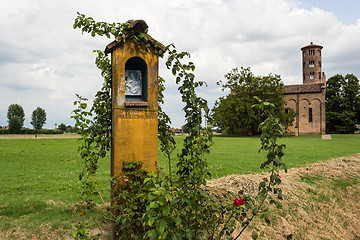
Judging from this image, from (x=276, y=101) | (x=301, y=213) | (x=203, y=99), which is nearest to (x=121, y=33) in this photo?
(x=203, y=99)

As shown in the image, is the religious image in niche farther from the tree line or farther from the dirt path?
the tree line

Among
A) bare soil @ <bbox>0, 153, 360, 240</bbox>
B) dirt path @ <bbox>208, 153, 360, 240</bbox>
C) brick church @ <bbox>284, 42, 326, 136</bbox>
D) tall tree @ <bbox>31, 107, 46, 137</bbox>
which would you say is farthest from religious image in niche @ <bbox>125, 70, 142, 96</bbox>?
tall tree @ <bbox>31, 107, 46, 137</bbox>

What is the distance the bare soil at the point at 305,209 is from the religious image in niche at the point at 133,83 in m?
2.42

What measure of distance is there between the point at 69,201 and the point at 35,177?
3.83 m

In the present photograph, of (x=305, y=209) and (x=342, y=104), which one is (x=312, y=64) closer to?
(x=342, y=104)

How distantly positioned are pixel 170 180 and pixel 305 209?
407 centimetres

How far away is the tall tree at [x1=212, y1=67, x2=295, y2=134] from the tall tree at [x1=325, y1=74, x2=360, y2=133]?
15765 millimetres

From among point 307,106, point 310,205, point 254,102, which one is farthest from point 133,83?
point 307,106

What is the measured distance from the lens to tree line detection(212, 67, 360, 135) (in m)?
44.4

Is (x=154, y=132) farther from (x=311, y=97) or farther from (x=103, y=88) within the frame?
(x=311, y=97)

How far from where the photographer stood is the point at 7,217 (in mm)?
4785

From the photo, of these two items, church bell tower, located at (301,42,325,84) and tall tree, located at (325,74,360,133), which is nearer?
tall tree, located at (325,74,360,133)

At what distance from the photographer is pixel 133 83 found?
4.04 m

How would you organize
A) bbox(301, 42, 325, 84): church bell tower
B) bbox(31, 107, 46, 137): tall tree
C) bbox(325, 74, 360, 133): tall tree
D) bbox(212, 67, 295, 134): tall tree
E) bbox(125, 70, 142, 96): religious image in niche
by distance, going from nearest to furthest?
1. bbox(125, 70, 142, 96): religious image in niche
2. bbox(212, 67, 295, 134): tall tree
3. bbox(325, 74, 360, 133): tall tree
4. bbox(301, 42, 325, 84): church bell tower
5. bbox(31, 107, 46, 137): tall tree
